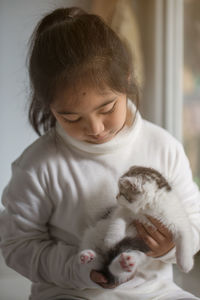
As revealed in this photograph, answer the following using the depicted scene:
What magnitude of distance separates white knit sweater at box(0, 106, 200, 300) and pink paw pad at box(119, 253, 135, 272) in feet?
0.37

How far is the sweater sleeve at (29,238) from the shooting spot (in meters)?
0.62

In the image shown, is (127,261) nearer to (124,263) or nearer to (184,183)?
(124,263)

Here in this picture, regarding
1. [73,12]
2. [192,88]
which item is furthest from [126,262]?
[192,88]

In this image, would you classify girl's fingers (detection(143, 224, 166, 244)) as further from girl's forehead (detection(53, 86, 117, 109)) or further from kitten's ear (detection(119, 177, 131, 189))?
girl's forehead (detection(53, 86, 117, 109))

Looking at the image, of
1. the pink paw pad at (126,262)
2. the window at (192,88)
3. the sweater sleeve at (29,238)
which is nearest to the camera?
the pink paw pad at (126,262)

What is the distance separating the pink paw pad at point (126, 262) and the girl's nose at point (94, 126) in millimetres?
165

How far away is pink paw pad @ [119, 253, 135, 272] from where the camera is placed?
496 millimetres

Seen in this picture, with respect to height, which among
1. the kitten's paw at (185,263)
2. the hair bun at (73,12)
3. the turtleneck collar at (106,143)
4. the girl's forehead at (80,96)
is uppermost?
the hair bun at (73,12)

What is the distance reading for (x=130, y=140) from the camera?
655mm

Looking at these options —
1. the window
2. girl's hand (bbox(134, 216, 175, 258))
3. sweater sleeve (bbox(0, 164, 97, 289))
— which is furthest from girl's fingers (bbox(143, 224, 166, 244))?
the window

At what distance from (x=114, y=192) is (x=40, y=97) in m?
0.18

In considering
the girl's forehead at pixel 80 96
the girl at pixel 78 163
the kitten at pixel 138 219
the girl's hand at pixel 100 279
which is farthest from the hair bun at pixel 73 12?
the girl's hand at pixel 100 279

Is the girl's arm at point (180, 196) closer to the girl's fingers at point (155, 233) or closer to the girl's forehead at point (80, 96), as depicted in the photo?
the girl's fingers at point (155, 233)

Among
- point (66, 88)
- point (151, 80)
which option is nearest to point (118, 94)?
point (66, 88)
